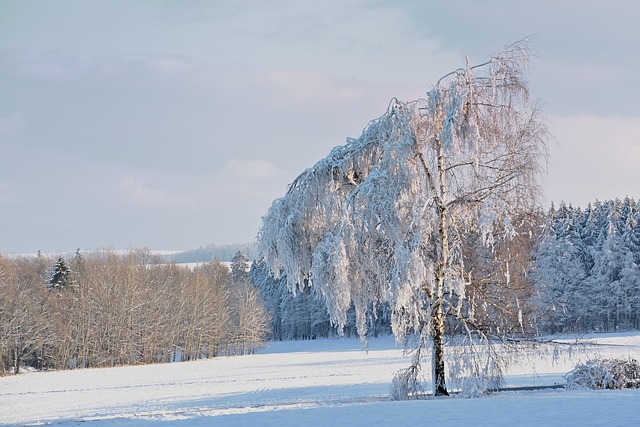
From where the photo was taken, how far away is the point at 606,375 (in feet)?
50.3

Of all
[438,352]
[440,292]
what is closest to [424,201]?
[440,292]

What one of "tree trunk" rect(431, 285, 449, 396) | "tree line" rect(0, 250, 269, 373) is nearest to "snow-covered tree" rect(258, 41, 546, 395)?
"tree trunk" rect(431, 285, 449, 396)

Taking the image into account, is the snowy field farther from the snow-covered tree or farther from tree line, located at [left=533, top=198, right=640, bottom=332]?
tree line, located at [left=533, top=198, right=640, bottom=332]

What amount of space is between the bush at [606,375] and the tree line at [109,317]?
1646 inches

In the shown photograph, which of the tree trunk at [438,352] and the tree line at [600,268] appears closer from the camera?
the tree trunk at [438,352]

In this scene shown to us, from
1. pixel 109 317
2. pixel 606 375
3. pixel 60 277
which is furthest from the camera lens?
pixel 60 277

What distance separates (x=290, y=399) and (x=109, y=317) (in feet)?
112

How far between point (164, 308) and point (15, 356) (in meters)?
13.6

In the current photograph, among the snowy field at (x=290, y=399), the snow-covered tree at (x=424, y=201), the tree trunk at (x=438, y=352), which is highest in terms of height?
the snow-covered tree at (x=424, y=201)

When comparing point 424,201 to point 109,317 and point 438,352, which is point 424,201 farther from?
point 109,317

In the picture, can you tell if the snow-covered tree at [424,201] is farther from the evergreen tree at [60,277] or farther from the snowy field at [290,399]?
the evergreen tree at [60,277]

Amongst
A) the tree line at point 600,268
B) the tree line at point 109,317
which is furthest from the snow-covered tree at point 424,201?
the tree line at point 600,268

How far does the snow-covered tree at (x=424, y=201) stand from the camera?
13.5 meters

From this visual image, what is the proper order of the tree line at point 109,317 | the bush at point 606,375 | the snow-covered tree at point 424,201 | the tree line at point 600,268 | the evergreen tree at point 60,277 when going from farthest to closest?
1. the evergreen tree at point 60,277
2. the tree line at point 600,268
3. the tree line at point 109,317
4. the bush at point 606,375
5. the snow-covered tree at point 424,201
